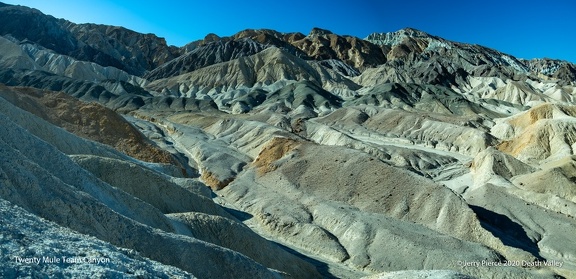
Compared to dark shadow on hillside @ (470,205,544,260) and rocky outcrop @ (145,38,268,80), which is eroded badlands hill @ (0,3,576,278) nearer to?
dark shadow on hillside @ (470,205,544,260)

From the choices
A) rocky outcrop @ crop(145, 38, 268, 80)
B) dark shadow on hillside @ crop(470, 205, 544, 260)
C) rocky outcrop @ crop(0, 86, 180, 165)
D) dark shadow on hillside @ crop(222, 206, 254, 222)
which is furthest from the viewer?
rocky outcrop @ crop(145, 38, 268, 80)

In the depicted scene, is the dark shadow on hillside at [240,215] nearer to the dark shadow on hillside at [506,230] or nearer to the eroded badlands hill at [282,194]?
the eroded badlands hill at [282,194]

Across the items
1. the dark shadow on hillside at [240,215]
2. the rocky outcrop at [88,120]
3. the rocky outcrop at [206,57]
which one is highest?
the rocky outcrop at [206,57]

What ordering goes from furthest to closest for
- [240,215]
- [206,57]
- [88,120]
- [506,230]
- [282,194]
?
[206,57]
[88,120]
[282,194]
[240,215]
[506,230]

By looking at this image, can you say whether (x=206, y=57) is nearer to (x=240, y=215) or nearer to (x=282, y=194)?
(x=282, y=194)

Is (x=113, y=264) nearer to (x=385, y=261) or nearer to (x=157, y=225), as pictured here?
(x=157, y=225)

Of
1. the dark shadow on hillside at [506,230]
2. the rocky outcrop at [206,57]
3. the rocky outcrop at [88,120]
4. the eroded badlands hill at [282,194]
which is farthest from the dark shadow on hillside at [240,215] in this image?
the rocky outcrop at [206,57]

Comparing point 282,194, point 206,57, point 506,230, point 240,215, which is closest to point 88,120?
point 240,215

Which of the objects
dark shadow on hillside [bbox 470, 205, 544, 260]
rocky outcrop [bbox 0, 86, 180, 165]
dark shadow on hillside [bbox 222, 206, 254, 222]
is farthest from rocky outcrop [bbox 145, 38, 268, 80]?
dark shadow on hillside [bbox 470, 205, 544, 260]
